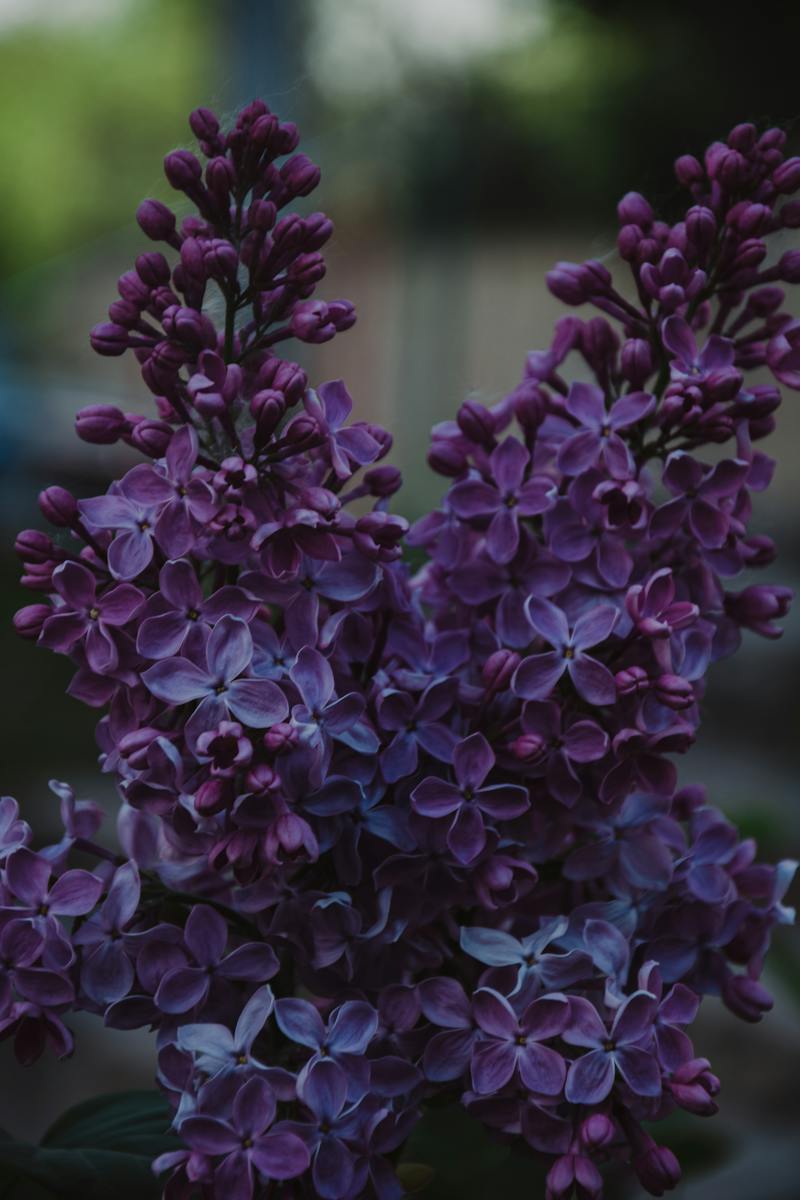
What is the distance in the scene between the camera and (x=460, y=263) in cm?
274

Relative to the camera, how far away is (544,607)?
39 centimetres

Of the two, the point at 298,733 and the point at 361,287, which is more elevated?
the point at 298,733

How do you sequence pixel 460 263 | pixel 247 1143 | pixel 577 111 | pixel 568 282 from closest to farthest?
pixel 247 1143 < pixel 568 282 < pixel 577 111 < pixel 460 263

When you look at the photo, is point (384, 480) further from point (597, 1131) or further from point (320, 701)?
point (597, 1131)

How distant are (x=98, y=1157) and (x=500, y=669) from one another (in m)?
0.19

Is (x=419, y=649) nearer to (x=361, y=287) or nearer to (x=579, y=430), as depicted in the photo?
(x=579, y=430)

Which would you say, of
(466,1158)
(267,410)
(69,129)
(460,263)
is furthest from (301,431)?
(69,129)

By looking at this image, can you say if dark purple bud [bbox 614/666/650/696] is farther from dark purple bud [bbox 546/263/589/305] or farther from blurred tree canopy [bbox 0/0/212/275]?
blurred tree canopy [bbox 0/0/212/275]

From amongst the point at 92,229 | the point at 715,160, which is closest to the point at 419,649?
the point at 715,160

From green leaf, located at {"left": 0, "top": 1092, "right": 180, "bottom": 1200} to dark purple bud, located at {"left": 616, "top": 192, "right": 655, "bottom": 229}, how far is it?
32 centimetres

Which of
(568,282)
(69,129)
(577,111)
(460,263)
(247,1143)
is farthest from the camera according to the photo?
(69,129)

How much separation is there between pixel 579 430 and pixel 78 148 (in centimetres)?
868

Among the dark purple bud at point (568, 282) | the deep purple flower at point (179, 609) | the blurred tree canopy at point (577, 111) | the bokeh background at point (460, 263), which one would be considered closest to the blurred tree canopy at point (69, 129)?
the bokeh background at point (460, 263)

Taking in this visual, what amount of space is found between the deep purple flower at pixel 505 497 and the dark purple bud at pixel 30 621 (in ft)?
0.41
